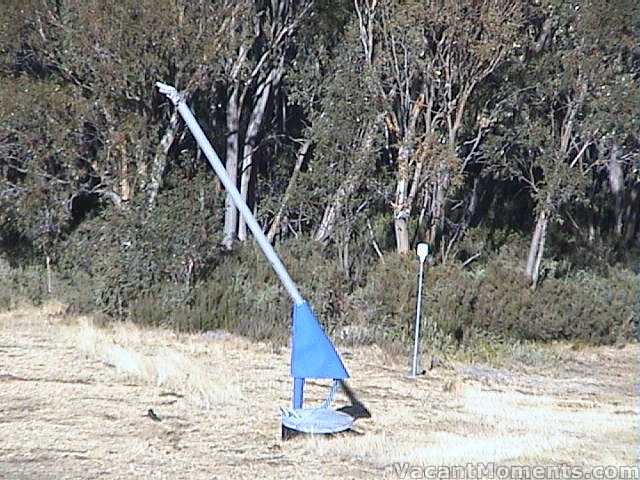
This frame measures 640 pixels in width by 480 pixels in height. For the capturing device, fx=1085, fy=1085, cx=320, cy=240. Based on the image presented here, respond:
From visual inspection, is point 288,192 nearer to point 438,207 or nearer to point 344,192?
point 344,192

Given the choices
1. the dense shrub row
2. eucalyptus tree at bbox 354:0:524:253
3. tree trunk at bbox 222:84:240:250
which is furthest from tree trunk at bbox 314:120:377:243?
tree trunk at bbox 222:84:240:250

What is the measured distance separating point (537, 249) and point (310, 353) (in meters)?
10.4

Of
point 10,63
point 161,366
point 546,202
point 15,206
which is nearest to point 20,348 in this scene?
point 161,366

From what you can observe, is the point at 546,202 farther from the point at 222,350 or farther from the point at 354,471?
the point at 354,471

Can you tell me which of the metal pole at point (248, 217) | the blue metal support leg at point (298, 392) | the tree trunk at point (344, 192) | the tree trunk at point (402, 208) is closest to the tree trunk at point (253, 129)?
the tree trunk at point (344, 192)

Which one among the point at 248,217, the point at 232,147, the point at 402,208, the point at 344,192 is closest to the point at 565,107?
the point at 402,208

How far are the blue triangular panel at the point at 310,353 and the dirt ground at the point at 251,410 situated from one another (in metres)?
0.71

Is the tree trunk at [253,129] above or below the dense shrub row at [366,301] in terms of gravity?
above

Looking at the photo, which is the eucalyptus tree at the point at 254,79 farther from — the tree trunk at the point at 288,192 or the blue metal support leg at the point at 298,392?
the blue metal support leg at the point at 298,392

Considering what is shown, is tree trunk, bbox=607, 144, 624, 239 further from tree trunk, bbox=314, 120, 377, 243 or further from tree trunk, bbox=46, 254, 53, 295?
tree trunk, bbox=46, 254, 53, 295

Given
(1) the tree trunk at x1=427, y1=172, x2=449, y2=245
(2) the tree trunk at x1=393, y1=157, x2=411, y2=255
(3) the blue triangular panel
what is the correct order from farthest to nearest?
(1) the tree trunk at x1=427, y1=172, x2=449, y2=245 → (2) the tree trunk at x1=393, y1=157, x2=411, y2=255 → (3) the blue triangular panel

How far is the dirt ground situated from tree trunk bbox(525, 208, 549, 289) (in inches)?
103

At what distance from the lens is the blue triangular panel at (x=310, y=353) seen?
1018 cm

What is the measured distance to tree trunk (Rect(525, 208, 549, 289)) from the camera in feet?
63.9
